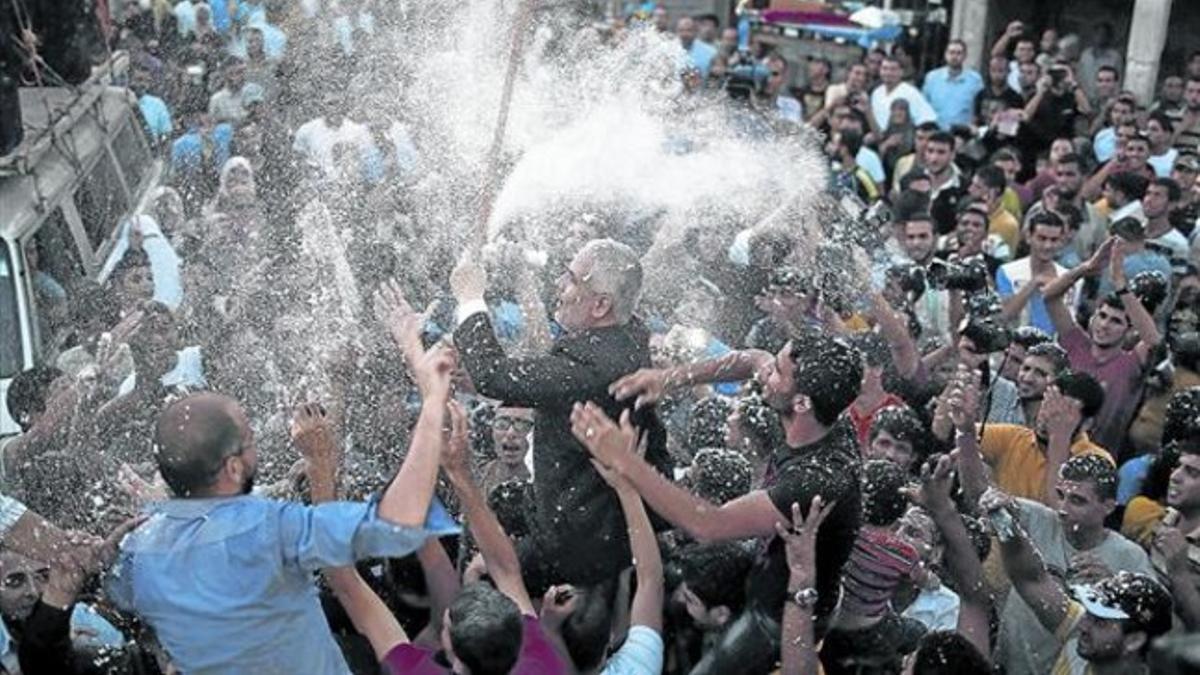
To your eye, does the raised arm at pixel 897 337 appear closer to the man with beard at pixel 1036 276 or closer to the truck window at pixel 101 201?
the man with beard at pixel 1036 276

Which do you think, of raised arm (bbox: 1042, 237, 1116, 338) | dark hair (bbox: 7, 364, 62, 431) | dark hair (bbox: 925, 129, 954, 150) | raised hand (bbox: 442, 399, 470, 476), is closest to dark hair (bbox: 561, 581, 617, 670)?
raised hand (bbox: 442, 399, 470, 476)

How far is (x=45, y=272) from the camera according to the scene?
272 inches

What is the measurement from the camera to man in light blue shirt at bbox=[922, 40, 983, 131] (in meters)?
13.0

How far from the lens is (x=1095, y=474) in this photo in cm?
493

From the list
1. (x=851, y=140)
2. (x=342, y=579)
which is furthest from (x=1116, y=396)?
(x=851, y=140)

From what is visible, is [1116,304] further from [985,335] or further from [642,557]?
[642,557]

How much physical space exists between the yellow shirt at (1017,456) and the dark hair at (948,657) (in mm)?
1923

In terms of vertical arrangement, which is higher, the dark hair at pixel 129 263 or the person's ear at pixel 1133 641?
the person's ear at pixel 1133 641

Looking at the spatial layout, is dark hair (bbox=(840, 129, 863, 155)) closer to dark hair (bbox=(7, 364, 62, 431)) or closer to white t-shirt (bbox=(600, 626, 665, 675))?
dark hair (bbox=(7, 364, 62, 431))

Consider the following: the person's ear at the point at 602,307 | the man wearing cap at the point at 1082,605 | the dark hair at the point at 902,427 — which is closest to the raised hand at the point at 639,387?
the person's ear at the point at 602,307

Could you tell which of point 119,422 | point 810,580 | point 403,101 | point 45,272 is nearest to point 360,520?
point 810,580

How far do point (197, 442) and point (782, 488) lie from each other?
58.6 inches

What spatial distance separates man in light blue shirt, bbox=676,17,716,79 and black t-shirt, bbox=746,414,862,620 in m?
10.3

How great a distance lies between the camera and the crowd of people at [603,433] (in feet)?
11.2
